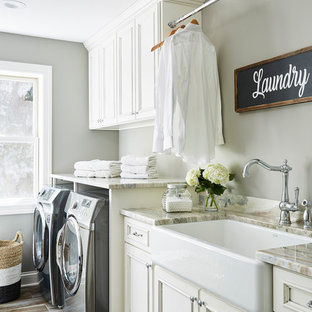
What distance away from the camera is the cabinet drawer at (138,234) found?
212cm

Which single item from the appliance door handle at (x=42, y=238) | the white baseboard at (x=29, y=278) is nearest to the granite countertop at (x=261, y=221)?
the appliance door handle at (x=42, y=238)

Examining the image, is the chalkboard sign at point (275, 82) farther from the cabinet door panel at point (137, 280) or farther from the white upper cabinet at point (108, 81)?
the white upper cabinet at point (108, 81)

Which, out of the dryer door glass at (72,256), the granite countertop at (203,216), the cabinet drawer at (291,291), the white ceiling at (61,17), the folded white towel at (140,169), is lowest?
the dryer door glass at (72,256)

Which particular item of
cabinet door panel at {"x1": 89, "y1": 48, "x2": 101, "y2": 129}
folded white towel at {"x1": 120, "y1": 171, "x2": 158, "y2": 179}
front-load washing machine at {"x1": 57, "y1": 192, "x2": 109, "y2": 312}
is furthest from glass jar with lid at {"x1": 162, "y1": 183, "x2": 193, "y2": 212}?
cabinet door panel at {"x1": 89, "y1": 48, "x2": 101, "y2": 129}

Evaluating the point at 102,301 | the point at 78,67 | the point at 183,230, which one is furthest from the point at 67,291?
the point at 78,67

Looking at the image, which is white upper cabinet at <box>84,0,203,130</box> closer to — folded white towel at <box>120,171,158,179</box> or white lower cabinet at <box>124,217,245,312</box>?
folded white towel at <box>120,171,158,179</box>

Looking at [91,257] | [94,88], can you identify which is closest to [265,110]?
[91,257]

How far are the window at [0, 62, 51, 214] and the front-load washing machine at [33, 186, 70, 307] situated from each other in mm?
509

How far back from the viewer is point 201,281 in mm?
1575

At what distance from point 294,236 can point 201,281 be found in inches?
19.5

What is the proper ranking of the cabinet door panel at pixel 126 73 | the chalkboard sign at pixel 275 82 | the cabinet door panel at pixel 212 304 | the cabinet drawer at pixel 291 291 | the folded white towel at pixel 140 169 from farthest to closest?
the cabinet door panel at pixel 126 73
the folded white towel at pixel 140 169
the chalkboard sign at pixel 275 82
the cabinet door panel at pixel 212 304
the cabinet drawer at pixel 291 291

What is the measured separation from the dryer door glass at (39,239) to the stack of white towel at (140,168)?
34.2 inches

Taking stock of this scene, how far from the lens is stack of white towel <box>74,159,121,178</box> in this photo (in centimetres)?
304

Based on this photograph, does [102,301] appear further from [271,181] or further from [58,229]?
[271,181]
